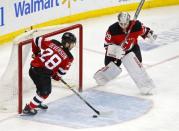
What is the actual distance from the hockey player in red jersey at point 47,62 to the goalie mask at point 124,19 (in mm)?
838

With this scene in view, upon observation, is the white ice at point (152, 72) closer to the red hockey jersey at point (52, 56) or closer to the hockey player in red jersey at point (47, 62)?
the hockey player in red jersey at point (47, 62)

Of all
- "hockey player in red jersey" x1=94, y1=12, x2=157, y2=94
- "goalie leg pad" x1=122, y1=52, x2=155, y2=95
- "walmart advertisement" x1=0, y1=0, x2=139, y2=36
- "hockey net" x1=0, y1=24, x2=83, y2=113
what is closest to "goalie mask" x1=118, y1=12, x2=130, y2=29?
"hockey player in red jersey" x1=94, y1=12, x2=157, y2=94

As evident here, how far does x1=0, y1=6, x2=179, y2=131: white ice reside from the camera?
559 centimetres

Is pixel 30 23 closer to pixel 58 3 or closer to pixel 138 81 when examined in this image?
pixel 58 3

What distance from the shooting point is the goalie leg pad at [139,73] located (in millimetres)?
6492

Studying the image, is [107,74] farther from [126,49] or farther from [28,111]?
[28,111]

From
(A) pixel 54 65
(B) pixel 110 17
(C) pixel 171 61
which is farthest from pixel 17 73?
(B) pixel 110 17

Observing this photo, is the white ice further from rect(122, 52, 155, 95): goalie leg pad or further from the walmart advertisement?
the walmart advertisement

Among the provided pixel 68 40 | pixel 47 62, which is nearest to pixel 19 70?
pixel 47 62

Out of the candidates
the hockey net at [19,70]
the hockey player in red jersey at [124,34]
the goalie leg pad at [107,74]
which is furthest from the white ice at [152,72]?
the hockey player in red jersey at [124,34]

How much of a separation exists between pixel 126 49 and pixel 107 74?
1.16ft

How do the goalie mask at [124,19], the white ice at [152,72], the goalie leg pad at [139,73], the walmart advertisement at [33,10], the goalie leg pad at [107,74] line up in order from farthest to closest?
the walmart advertisement at [33,10], the goalie leg pad at [107,74], the goalie leg pad at [139,73], the goalie mask at [124,19], the white ice at [152,72]

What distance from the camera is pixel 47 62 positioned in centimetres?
571

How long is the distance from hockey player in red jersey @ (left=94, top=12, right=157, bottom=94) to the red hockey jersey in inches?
36.9
